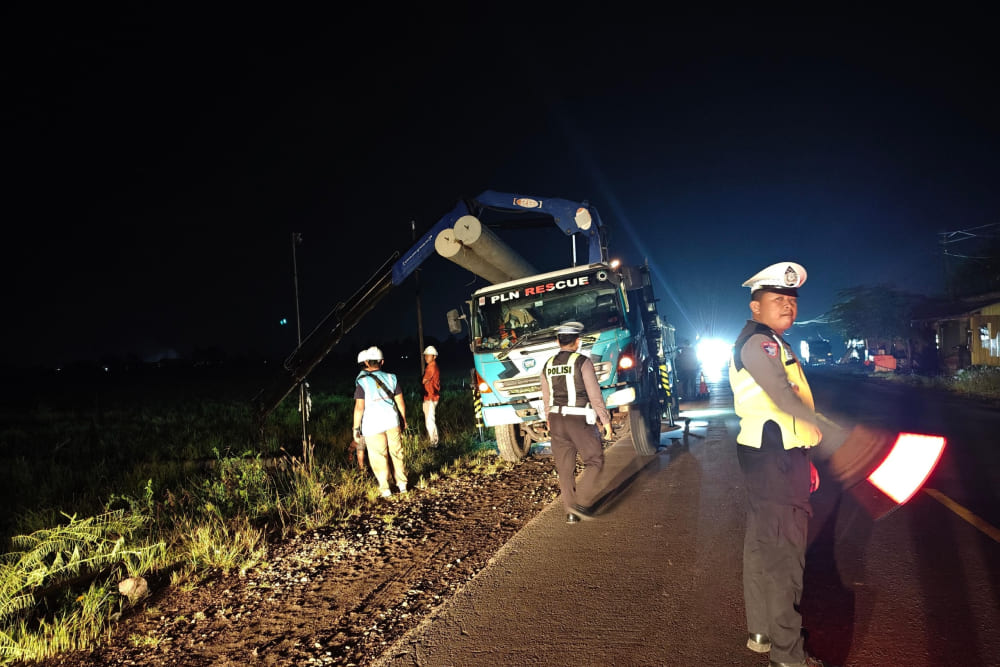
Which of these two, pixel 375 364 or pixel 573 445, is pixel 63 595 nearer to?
pixel 375 364

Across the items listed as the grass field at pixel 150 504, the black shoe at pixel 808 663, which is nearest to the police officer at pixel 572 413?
the grass field at pixel 150 504

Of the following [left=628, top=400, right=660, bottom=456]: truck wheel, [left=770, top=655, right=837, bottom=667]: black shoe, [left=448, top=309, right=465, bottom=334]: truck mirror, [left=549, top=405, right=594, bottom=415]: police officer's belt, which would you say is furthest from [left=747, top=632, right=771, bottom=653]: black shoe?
[left=448, top=309, right=465, bottom=334]: truck mirror

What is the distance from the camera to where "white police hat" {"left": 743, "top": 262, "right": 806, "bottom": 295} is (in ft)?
10.2

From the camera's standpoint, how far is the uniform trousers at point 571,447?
19.5 feet

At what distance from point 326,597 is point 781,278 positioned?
377 cm

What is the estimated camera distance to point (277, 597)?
437 centimetres

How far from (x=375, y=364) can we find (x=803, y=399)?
5.43m

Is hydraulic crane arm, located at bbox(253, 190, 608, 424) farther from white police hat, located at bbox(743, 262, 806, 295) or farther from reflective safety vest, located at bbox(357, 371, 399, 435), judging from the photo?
white police hat, located at bbox(743, 262, 806, 295)

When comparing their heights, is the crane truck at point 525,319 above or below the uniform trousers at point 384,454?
above

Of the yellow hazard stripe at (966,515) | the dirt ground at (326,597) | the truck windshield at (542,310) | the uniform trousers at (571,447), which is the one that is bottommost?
the yellow hazard stripe at (966,515)

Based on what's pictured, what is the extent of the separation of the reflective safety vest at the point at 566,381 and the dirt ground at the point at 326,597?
4.37ft

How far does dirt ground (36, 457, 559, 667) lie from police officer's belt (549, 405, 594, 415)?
3.94ft

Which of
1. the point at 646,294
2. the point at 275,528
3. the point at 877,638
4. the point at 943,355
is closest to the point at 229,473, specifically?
the point at 275,528

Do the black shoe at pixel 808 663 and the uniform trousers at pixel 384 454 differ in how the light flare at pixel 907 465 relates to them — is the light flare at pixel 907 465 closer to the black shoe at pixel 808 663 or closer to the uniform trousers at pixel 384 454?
the black shoe at pixel 808 663
